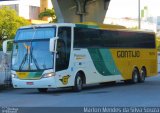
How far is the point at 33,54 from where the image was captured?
837 inches

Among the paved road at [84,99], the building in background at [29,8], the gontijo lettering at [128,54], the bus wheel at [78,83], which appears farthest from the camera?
the building in background at [29,8]

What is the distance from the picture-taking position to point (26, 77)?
70.1ft

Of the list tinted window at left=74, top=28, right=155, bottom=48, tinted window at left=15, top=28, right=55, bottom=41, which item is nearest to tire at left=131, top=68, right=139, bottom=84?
tinted window at left=74, top=28, right=155, bottom=48

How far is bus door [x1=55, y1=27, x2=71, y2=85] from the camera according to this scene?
21156 millimetres

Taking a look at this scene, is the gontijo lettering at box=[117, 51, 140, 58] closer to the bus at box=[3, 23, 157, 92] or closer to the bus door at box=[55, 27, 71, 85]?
the bus at box=[3, 23, 157, 92]

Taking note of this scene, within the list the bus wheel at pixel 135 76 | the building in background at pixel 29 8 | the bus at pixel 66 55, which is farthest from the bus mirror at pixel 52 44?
the building in background at pixel 29 8

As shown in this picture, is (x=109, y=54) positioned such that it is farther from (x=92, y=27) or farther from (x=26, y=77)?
(x=26, y=77)

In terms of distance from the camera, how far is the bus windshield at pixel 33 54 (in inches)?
827

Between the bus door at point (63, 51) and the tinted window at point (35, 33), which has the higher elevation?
the tinted window at point (35, 33)

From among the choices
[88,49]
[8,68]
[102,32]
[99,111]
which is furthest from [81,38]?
[99,111]

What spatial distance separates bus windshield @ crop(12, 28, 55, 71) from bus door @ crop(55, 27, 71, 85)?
37 centimetres

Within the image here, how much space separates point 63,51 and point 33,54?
1307mm

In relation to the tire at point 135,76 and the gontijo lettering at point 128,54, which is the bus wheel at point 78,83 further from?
the tire at point 135,76

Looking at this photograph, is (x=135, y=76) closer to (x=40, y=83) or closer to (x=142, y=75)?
(x=142, y=75)
